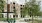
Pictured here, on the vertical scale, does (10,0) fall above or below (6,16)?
above

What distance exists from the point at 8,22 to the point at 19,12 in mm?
175

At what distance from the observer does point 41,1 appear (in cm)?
146

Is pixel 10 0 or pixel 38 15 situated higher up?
pixel 10 0

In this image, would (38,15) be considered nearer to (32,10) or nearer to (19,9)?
(32,10)

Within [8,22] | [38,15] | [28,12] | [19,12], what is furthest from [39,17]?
[8,22]

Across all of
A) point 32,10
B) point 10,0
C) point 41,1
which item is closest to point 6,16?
point 10,0

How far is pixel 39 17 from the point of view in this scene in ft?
4.83

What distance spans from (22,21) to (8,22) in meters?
0.16

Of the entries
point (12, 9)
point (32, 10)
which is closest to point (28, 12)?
point (32, 10)

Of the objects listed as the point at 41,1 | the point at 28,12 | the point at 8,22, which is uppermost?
the point at 41,1

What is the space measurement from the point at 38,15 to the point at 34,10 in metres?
0.08

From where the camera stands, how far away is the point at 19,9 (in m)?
1.46

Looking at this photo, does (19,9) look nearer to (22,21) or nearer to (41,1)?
(22,21)

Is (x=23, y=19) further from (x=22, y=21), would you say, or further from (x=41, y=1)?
(x=41, y=1)
